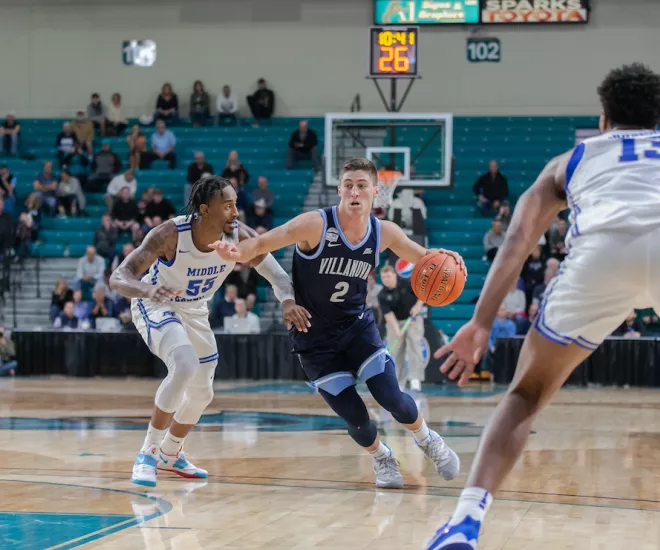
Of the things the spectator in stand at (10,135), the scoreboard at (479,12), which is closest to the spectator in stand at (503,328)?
the scoreboard at (479,12)

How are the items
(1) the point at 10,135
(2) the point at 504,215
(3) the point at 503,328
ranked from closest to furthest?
(3) the point at 503,328 → (2) the point at 504,215 → (1) the point at 10,135

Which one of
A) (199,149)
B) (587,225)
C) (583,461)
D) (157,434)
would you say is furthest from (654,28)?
(587,225)

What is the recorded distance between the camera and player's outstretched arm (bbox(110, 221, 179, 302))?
231 inches

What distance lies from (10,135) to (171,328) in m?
17.6

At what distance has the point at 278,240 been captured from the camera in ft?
19.1

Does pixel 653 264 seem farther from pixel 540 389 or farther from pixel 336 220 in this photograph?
pixel 336 220

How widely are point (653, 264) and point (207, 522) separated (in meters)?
2.70

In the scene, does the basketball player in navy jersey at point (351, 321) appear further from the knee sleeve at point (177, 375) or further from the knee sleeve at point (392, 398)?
the knee sleeve at point (177, 375)

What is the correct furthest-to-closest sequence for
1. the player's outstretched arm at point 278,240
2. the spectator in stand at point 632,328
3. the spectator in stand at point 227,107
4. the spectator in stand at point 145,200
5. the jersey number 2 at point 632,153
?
the spectator in stand at point 227,107 < the spectator in stand at point 145,200 < the spectator in stand at point 632,328 < the player's outstretched arm at point 278,240 < the jersey number 2 at point 632,153

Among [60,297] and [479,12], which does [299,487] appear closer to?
[60,297]

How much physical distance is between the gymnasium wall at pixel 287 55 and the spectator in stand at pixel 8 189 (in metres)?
4.38

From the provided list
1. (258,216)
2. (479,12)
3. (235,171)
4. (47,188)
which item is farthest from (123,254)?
(479,12)

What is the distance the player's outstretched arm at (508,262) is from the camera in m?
3.43

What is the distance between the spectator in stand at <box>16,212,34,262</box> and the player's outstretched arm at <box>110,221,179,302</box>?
1386cm
